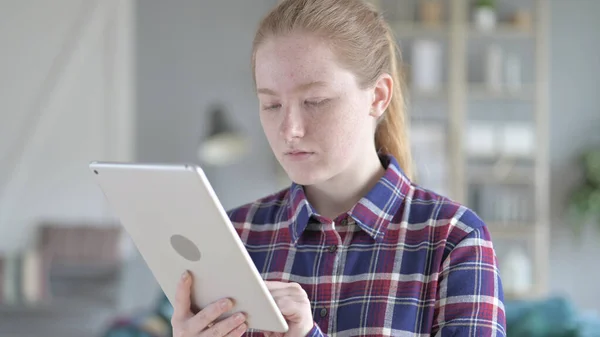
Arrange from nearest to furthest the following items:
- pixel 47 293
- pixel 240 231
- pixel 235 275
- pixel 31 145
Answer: pixel 235 275
pixel 240 231
pixel 47 293
pixel 31 145

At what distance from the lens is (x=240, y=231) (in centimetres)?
146

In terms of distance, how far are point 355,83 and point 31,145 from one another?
17.3 ft

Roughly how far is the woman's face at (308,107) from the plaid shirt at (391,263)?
0.35 feet

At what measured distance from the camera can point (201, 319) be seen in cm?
118

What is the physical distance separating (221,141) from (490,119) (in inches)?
78.7

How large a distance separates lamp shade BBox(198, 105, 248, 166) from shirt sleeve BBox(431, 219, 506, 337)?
14.3 feet

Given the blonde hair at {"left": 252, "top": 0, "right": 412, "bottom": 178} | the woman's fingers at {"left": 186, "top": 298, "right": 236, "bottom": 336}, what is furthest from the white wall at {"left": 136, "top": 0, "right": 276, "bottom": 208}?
the woman's fingers at {"left": 186, "top": 298, "right": 236, "bottom": 336}

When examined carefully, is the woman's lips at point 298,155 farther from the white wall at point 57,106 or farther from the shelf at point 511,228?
the white wall at point 57,106

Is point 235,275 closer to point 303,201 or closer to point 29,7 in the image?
point 303,201

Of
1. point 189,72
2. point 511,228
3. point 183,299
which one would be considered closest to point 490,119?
point 511,228

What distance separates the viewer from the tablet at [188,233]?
3.55ft

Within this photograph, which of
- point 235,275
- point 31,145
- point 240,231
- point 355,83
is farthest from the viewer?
point 31,145

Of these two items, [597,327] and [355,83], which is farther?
[597,327]

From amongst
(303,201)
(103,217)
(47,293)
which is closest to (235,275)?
(303,201)
